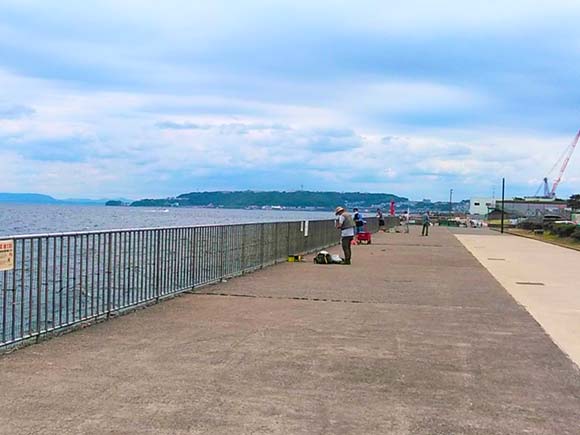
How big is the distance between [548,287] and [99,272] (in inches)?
409

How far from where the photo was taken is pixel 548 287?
1631cm

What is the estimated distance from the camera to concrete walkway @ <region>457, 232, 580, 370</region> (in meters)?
10.4

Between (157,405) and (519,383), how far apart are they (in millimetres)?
3440

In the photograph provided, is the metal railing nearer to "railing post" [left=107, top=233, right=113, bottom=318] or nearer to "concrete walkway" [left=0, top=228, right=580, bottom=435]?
"railing post" [left=107, top=233, right=113, bottom=318]

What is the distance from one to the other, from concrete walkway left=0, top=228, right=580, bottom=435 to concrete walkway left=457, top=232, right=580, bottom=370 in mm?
305

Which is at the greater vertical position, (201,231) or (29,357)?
(201,231)

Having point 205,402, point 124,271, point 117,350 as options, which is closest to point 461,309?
point 124,271

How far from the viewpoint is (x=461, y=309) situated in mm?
12234

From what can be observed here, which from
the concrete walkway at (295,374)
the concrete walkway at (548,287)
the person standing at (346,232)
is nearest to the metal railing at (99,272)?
the concrete walkway at (295,374)

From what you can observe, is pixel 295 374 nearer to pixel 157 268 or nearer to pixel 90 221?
pixel 157 268

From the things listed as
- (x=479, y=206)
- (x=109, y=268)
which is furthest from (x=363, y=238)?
(x=479, y=206)

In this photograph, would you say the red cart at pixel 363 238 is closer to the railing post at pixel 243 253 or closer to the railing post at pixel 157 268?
the railing post at pixel 243 253

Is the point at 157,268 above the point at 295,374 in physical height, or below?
above

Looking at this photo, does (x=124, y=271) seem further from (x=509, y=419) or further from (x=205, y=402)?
(x=509, y=419)
